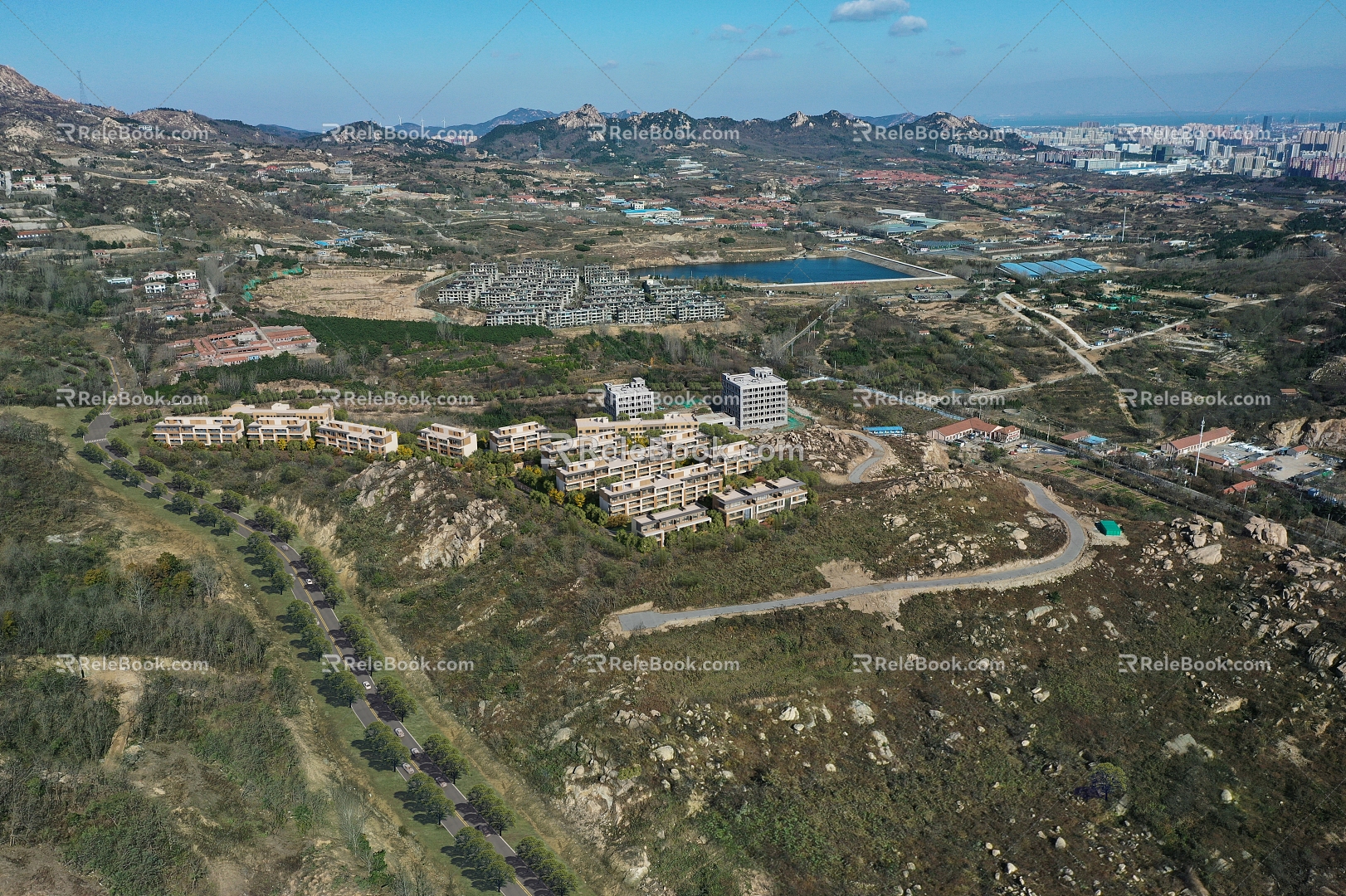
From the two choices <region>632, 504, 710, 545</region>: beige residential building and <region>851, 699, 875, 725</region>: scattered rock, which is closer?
<region>851, 699, 875, 725</region>: scattered rock

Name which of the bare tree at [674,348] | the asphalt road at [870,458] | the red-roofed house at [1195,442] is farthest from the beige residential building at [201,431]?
the red-roofed house at [1195,442]

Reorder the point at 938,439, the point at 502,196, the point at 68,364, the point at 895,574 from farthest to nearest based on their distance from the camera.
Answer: the point at 502,196 < the point at 68,364 < the point at 938,439 < the point at 895,574

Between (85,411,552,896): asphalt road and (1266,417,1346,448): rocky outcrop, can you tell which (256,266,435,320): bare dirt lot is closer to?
(85,411,552,896): asphalt road

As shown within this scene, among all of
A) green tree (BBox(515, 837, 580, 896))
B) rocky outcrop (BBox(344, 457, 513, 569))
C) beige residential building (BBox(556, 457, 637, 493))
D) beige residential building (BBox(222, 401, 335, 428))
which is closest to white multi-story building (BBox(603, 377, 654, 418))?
beige residential building (BBox(556, 457, 637, 493))

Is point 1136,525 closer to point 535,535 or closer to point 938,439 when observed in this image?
point 938,439

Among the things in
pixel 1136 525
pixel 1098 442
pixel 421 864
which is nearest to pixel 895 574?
pixel 1136 525

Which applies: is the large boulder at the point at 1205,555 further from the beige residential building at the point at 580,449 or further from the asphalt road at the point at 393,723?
the asphalt road at the point at 393,723
